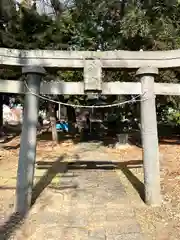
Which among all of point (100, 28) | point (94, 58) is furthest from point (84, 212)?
point (100, 28)

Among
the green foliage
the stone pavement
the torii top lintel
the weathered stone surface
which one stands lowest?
the weathered stone surface

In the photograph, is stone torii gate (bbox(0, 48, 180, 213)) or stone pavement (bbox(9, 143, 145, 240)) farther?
stone torii gate (bbox(0, 48, 180, 213))

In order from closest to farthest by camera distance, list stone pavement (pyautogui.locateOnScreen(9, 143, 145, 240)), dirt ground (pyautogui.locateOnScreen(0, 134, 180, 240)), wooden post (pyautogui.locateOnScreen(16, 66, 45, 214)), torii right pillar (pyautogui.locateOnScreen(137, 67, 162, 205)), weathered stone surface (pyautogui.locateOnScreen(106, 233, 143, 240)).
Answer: weathered stone surface (pyautogui.locateOnScreen(106, 233, 143, 240)) → stone pavement (pyautogui.locateOnScreen(9, 143, 145, 240)) → dirt ground (pyautogui.locateOnScreen(0, 134, 180, 240)) → wooden post (pyautogui.locateOnScreen(16, 66, 45, 214)) → torii right pillar (pyautogui.locateOnScreen(137, 67, 162, 205))

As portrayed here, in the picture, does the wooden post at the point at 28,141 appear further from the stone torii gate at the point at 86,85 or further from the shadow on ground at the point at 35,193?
the shadow on ground at the point at 35,193

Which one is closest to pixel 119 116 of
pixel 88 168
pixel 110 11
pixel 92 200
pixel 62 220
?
pixel 110 11

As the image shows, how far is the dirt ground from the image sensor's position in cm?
511

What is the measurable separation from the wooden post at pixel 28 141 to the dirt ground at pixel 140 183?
1.12 feet

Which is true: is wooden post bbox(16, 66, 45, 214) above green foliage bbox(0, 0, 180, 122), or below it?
below

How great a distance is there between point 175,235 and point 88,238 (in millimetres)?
1112

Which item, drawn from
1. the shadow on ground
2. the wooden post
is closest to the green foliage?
the shadow on ground

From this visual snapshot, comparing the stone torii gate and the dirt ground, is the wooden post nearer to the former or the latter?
the stone torii gate

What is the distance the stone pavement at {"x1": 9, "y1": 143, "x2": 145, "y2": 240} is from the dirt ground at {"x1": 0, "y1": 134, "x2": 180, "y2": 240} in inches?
7.8

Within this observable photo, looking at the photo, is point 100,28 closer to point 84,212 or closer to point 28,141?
point 28,141

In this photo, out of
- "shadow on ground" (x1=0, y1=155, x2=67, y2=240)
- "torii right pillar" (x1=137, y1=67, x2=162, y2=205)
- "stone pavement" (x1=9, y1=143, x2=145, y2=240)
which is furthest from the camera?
"torii right pillar" (x1=137, y1=67, x2=162, y2=205)
